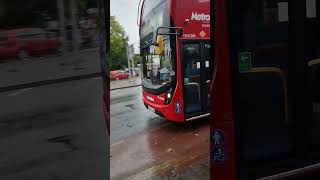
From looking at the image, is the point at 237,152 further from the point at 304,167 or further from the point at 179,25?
the point at 179,25

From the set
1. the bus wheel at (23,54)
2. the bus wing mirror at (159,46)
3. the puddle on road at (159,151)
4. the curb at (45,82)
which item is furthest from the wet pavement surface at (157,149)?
the bus wheel at (23,54)

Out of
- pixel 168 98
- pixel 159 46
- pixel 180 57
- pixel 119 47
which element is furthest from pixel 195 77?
pixel 119 47

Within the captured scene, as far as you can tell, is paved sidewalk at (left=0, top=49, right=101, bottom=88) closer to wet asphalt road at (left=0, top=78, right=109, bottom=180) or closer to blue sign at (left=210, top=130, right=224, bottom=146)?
wet asphalt road at (left=0, top=78, right=109, bottom=180)

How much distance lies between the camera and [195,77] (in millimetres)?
7855

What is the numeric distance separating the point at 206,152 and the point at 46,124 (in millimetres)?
4613

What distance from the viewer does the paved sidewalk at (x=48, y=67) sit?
1841mm

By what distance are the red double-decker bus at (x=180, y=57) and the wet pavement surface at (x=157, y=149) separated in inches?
17.7

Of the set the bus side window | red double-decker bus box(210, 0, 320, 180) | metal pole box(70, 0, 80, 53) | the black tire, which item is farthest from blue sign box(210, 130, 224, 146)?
the black tire

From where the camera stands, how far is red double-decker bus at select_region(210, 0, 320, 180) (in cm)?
297

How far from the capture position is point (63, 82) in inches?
78.5

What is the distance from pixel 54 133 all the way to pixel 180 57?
5738 millimetres

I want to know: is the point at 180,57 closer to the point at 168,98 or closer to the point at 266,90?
the point at 168,98

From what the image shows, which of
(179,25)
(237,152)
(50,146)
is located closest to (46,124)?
(50,146)

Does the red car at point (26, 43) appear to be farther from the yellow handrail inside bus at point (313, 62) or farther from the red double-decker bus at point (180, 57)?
the red double-decker bus at point (180, 57)
